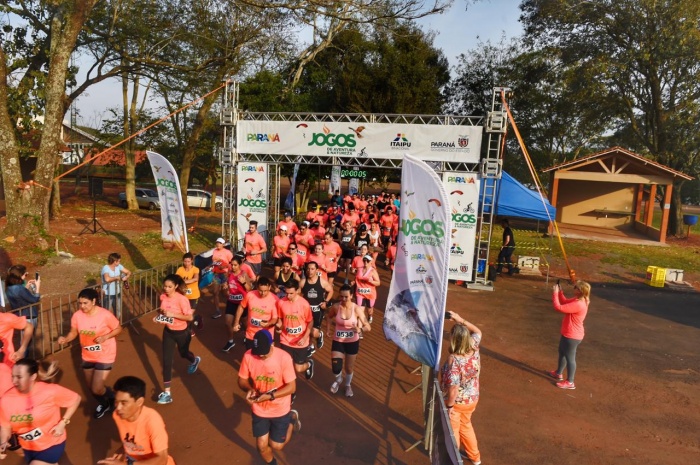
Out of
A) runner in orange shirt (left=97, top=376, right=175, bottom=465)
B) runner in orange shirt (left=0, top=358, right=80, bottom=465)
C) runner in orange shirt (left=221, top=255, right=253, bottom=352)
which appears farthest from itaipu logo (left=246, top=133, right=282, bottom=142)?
runner in orange shirt (left=97, top=376, right=175, bottom=465)

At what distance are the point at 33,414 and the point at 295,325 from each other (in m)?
3.01

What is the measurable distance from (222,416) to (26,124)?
17.2 m

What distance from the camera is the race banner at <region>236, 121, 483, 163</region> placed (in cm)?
1328

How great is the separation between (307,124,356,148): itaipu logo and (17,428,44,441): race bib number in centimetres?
1112

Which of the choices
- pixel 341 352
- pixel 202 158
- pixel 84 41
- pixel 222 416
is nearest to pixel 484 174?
pixel 341 352

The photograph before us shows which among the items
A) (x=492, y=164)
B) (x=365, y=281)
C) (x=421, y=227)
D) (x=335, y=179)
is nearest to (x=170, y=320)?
(x=421, y=227)

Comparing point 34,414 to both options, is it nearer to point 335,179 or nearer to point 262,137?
point 262,137

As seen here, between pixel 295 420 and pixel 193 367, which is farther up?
pixel 295 420

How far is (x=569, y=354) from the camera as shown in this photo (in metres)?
7.49

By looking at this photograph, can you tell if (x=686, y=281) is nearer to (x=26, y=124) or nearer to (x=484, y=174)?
(x=484, y=174)

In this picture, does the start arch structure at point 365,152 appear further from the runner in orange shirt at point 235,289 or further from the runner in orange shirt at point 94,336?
the runner in orange shirt at point 94,336

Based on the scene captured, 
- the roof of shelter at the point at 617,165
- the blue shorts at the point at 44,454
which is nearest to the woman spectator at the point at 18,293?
the blue shorts at the point at 44,454

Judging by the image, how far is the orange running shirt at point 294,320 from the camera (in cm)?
643

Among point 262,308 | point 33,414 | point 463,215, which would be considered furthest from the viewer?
point 463,215
